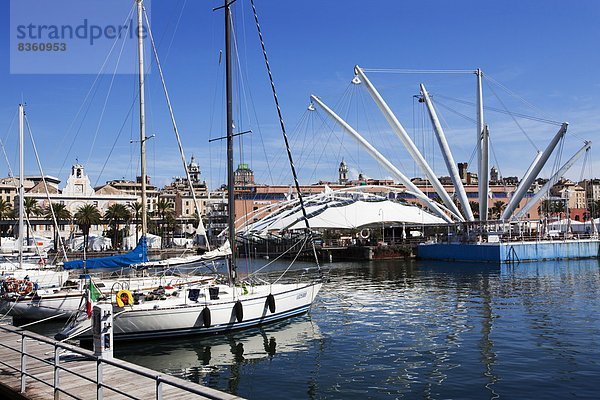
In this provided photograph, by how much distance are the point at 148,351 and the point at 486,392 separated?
41.8 ft

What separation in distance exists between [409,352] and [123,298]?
1135 cm

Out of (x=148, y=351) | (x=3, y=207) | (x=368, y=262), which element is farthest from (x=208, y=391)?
(x=3, y=207)

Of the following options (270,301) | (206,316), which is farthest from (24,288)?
(270,301)

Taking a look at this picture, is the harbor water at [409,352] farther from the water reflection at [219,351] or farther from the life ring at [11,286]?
the life ring at [11,286]

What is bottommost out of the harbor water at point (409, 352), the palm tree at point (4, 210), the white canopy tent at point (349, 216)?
the harbor water at point (409, 352)

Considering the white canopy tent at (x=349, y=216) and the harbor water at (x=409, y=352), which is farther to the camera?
the white canopy tent at (x=349, y=216)

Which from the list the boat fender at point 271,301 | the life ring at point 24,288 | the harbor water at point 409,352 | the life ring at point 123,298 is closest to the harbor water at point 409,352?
the harbor water at point 409,352

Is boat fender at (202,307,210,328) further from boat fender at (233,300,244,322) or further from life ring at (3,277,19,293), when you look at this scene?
life ring at (3,277,19,293)

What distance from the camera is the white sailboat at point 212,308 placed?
77.7 feet

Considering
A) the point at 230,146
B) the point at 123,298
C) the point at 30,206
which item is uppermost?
the point at 30,206

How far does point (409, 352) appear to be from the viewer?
22.3 metres

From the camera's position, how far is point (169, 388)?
13.0m

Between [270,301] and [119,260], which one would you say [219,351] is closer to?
[270,301]

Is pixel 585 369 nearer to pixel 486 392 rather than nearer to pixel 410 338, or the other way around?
pixel 486 392
